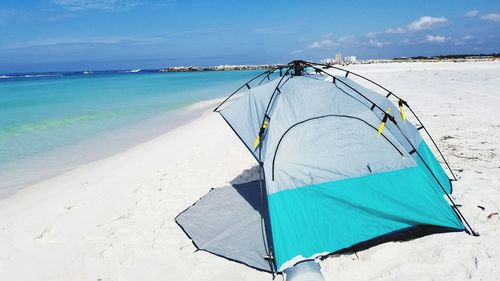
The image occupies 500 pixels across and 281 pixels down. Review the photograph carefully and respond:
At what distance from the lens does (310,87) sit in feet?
15.5

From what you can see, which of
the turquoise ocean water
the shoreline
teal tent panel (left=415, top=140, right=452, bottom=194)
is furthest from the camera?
the turquoise ocean water

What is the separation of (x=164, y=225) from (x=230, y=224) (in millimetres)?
1083

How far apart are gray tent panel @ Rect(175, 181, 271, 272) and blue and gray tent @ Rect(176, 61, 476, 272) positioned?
17 millimetres

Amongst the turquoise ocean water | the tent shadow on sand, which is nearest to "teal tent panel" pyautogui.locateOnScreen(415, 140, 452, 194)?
the tent shadow on sand

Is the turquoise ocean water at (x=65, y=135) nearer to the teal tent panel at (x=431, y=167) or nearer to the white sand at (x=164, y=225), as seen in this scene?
the white sand at (x=164, y=225)

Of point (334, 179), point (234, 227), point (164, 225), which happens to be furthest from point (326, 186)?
point (164, 225)

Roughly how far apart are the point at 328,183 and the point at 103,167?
6.35 metres

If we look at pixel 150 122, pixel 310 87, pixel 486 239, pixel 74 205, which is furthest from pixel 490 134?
pixel 150 122

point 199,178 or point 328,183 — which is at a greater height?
point 328,183

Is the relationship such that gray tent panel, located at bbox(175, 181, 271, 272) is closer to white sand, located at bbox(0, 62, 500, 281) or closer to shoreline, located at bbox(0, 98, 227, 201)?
white sand, located at bbox(0, 62, 500, 281)

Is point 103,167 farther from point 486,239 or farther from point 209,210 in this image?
point 486,239

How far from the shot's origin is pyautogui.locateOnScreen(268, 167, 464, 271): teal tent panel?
3973mm

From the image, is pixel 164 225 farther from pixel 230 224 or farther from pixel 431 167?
pixel 431 167

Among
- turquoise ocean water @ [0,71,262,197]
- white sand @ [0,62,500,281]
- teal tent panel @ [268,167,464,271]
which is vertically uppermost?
teal tent panel @ [268,167,464,271]
